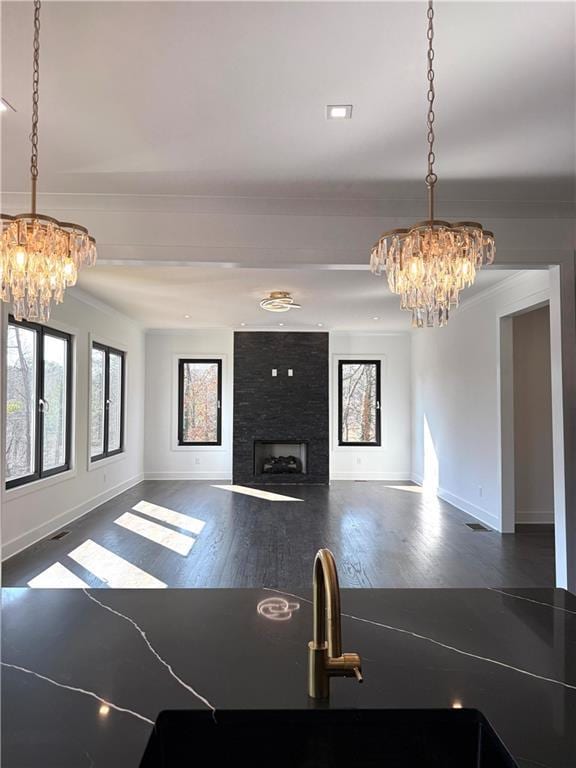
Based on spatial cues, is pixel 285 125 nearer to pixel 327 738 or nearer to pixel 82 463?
pixel 327 738

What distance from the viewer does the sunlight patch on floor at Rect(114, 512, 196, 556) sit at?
200 inches

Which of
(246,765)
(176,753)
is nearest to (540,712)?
(246,765)

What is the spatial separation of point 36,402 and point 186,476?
184 inches

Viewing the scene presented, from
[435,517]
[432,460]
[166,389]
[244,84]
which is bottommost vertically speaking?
[435,517]

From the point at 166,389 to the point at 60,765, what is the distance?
30.1ft

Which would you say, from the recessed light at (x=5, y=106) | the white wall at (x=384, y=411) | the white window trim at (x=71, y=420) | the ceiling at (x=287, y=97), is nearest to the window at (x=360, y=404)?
the white wall at (x=384, y=411)

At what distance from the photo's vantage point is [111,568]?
4371 millimetres

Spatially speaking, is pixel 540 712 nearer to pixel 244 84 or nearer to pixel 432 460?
pixel 244 84

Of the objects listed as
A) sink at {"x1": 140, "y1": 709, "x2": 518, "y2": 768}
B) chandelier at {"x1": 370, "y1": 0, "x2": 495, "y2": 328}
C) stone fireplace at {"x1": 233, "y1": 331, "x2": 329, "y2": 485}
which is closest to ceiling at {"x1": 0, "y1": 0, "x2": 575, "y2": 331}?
chandelier at {"x1": 370, "y1": 0, "x2": 495, "y2": 328}

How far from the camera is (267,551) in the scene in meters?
4.98

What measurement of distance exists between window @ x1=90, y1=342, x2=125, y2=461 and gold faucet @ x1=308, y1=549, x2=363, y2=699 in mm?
6430

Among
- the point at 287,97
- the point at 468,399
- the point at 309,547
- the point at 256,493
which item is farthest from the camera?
the point at 256,493

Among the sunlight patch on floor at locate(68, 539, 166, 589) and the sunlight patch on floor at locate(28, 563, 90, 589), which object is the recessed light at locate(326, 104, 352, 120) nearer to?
the sunlight patch on floor at locate(68, 539, 166, 589)

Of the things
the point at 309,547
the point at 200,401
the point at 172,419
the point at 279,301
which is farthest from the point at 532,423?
the point at 172,419
